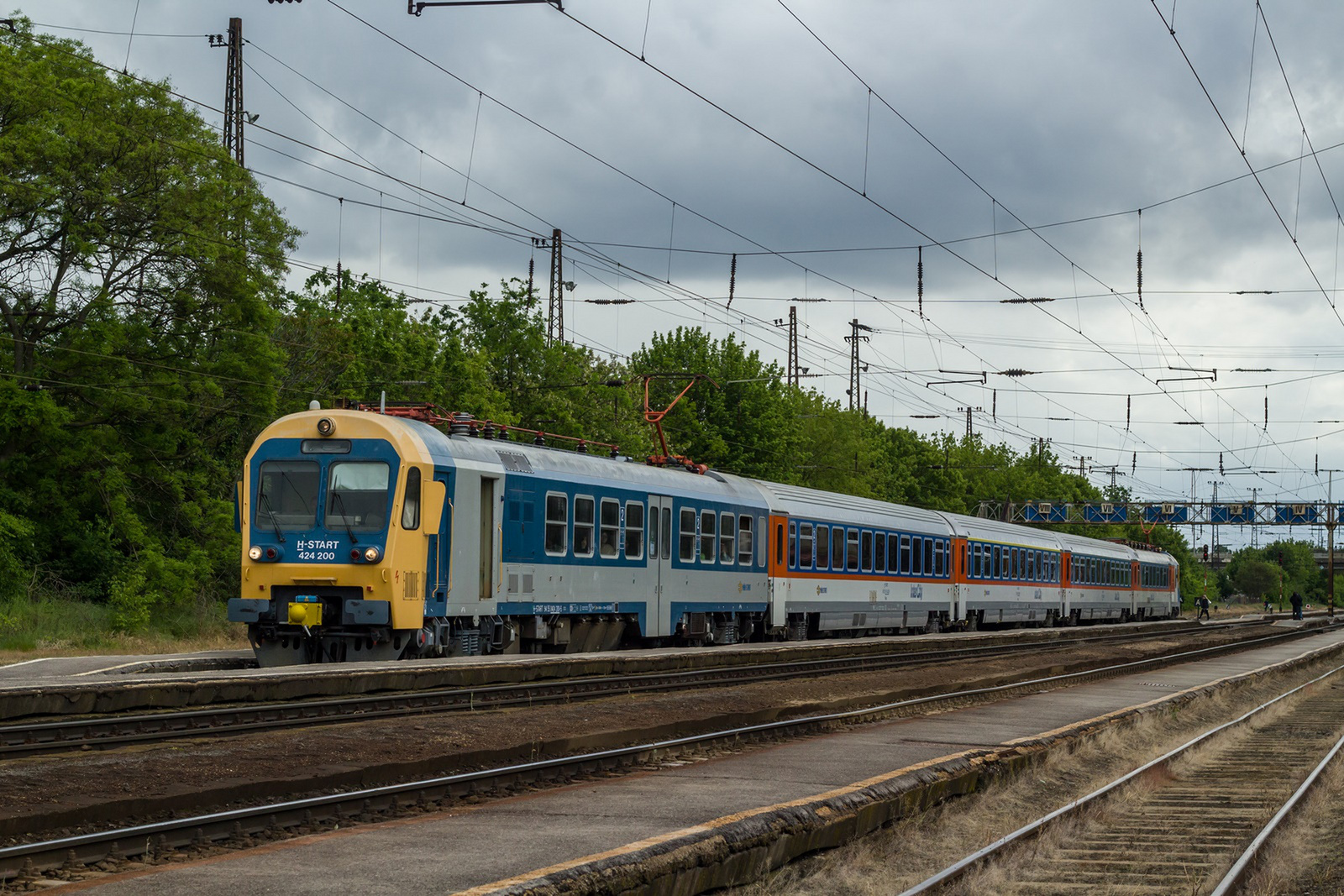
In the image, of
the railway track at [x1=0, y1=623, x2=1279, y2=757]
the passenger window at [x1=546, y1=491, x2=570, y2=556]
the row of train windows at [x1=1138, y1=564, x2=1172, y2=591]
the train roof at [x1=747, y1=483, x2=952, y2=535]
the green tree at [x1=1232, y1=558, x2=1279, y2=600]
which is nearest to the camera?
the railway track at [x1=0, y1=623, x2=1279, y2=757]

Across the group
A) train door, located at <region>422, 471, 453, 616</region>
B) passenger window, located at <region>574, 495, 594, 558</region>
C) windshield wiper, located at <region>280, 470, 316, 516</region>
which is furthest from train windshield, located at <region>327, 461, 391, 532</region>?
passenger window, located at <region>574, 495, 594, 558</region>

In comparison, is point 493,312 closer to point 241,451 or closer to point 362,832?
point 241,451

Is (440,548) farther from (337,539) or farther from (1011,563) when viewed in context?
(1011,563)

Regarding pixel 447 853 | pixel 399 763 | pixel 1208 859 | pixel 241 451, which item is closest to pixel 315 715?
pixel 399 763

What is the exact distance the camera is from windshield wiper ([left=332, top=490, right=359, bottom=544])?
19.9 metres

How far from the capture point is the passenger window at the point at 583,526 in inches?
941

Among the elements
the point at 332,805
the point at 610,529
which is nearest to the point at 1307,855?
the point at 332,805

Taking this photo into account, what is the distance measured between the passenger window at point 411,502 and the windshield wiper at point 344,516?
2.36ft

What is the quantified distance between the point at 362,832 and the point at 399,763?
214 centimetres

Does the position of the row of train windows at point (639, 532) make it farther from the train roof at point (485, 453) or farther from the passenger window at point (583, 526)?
the train roof at point (485, 453)

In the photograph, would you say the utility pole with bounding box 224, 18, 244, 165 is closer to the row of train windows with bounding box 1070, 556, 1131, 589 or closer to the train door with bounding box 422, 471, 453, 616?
the train door with bounding box 422, 471, 453, 616

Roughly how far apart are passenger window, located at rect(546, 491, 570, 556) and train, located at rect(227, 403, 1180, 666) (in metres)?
0.03

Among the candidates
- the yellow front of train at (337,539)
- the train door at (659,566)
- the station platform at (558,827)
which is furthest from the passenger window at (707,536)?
the station platform at (558,827)

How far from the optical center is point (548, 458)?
23594 millimetres
